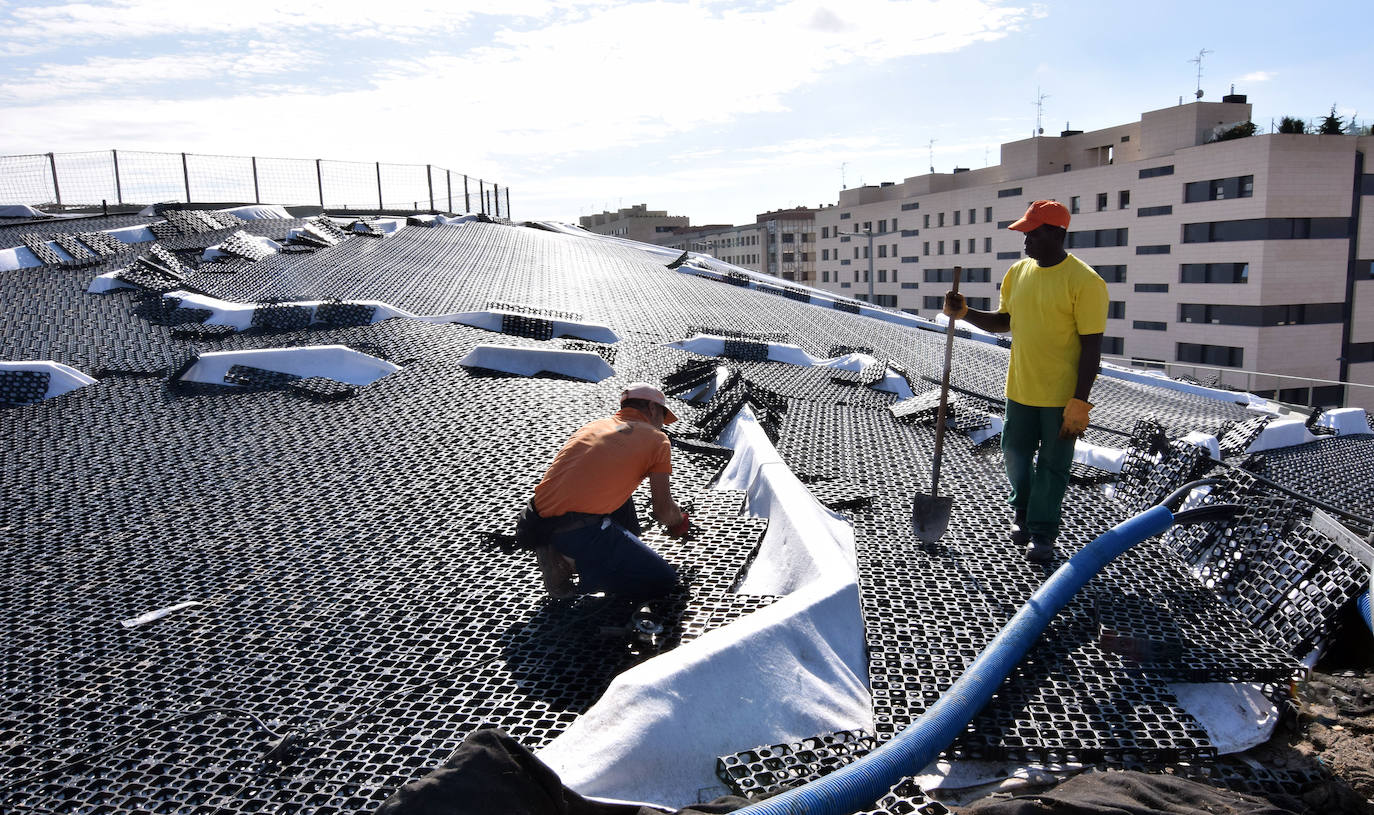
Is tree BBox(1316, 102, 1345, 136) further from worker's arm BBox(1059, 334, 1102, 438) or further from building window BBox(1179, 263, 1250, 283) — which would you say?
worker's arm BBox(1059, 334, 1102, 438)

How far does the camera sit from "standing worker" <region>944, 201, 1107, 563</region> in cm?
343

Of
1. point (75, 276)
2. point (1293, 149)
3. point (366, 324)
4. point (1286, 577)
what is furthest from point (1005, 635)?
point (1293, 149)

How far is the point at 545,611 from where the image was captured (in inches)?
121

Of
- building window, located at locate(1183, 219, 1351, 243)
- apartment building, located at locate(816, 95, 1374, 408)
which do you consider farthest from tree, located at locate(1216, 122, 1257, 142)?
building window, located at locate(1183, 219, 1351, 243)

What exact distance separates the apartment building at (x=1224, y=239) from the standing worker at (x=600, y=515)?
30802mm

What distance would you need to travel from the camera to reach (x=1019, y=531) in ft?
12.4

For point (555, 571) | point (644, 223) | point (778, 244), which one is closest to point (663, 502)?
point (555, 571)

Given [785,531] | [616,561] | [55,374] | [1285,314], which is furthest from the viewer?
→ [1285,314]

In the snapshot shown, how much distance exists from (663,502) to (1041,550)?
173 cm

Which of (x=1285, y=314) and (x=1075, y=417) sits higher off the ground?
(x=1075, y=417)

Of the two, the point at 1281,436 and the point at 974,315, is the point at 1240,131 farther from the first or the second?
the point at 974,315

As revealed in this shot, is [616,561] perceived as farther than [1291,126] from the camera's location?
No

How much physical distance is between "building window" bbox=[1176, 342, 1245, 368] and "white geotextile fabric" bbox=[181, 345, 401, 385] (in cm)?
4149

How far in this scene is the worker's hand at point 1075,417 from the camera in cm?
337
